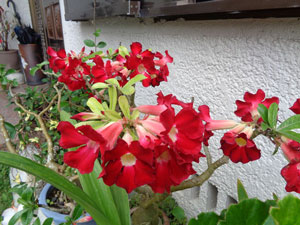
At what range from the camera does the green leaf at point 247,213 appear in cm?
36

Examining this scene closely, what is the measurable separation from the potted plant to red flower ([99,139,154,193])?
5692 mm

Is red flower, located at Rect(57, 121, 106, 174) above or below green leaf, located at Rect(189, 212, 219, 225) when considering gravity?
above

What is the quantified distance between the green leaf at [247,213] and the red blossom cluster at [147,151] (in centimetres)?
10

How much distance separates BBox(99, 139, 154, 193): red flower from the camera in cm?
38

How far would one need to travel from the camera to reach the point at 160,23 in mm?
1364

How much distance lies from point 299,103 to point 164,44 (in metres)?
0.98

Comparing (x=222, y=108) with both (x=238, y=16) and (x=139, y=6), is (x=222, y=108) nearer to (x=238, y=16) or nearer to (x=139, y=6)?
(x=238, y=16)

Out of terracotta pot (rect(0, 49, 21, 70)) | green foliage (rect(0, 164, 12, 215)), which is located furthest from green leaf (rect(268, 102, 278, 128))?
terracotta pot (rect(0, 49, 21, 70))

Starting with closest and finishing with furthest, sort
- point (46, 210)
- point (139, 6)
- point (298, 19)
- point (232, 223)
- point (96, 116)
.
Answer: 1. point (232, 223)
2. point (96, 116)
3. point (298, 19)
4. point (46, 210)
5. point (139, 6)

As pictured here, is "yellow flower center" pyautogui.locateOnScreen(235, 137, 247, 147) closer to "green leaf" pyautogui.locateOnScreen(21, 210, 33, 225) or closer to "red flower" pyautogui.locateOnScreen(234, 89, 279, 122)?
"red flower" pyautogui.locateOnScreen(234, 89, 279, 122)

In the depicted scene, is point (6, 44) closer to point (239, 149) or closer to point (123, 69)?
point (123, 69)

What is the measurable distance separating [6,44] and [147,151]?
20.2 ft

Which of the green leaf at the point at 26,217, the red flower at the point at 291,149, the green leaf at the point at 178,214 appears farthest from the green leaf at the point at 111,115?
the green leaf at the point at 178,214

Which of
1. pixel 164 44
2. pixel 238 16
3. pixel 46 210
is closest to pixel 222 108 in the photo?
pixel 238 16
